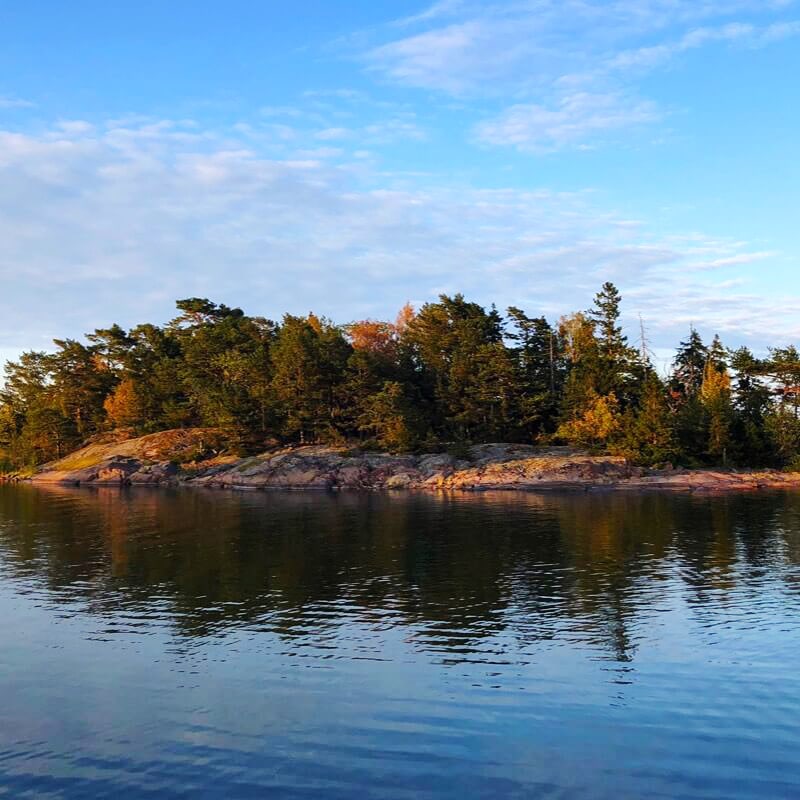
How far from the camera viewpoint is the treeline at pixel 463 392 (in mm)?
104000

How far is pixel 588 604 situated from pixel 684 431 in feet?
254

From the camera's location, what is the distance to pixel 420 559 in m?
46.1

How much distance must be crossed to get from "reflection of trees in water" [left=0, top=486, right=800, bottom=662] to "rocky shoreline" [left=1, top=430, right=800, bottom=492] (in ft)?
49.5

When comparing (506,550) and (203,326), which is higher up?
(203,326)

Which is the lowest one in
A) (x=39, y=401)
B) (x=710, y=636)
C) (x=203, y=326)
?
(x=710, y=636)

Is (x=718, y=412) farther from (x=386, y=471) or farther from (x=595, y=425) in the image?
(x=386, y=471)

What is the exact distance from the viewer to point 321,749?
19.1 m

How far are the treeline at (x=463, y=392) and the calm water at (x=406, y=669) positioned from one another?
5568 centimetres

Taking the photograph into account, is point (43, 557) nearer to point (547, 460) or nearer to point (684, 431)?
point (547, 460)

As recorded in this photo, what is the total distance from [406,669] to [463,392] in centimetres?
9230

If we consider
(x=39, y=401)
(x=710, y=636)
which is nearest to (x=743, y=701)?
(x=710, y=636)

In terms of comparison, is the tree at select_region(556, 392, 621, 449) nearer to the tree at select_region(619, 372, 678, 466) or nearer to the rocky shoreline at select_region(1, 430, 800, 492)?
the tree at select_region(619, 372, 678, 466)

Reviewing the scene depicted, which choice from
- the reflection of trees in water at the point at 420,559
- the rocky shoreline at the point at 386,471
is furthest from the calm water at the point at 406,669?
the rocky shoreline at the point at 386,471

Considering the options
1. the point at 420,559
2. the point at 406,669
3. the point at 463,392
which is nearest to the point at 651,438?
the point at 463,392
